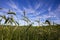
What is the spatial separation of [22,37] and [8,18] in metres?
0.59

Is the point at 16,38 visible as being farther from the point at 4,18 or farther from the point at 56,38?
the point at 56,38

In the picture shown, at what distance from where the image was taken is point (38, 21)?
3848 mm

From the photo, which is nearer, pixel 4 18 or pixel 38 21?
pixel 4 18

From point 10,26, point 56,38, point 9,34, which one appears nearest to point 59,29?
point 56,38

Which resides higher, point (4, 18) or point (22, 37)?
point (4, 18)

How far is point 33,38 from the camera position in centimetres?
339

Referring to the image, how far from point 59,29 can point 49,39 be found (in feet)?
4.05

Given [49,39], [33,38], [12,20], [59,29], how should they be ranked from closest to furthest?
[12,20] → [33,38] → [49,39] → [59,29]

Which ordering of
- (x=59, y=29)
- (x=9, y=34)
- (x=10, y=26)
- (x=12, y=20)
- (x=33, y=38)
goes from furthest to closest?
1. (x=59, y=29)
2. (x=33, y=38)
3. (x=10, y=26)
4. (x=12, y=20)
5. (x=9, y=34)

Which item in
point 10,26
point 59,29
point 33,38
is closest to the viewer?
point 10,26

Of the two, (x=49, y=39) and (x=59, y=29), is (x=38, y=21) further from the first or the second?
(x=59, y=29)

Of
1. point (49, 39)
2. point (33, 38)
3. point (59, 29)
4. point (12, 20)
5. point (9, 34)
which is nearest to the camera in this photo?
point (9, 34)

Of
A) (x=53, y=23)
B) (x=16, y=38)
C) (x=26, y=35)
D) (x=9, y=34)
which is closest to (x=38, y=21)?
(x=53, y=23)

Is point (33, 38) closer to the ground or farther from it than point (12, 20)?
closer to the ground
